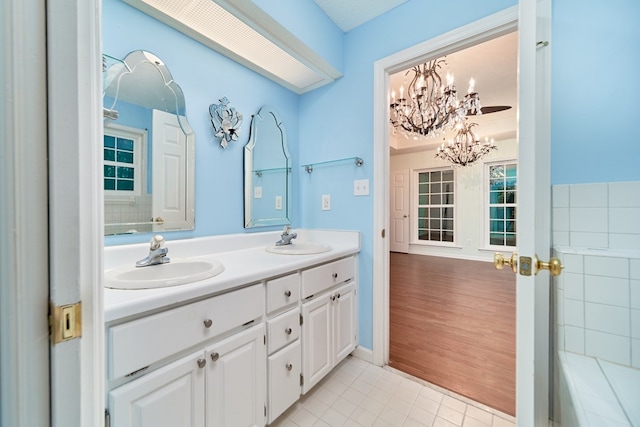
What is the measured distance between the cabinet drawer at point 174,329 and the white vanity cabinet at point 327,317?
40cm

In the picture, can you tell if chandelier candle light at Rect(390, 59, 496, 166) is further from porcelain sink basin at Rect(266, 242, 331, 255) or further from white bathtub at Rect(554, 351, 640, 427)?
white bathtub at Rect(554, 351, 640, 427)

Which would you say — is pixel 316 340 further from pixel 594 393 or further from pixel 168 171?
pixel 168 171

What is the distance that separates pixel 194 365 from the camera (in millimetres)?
866

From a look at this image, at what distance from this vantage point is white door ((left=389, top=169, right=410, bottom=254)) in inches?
231

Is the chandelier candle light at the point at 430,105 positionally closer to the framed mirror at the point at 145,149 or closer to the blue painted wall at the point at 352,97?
the blue painted wall at the point at 352,97

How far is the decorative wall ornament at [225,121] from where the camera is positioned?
5.01ft

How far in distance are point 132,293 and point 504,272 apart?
4825 mm

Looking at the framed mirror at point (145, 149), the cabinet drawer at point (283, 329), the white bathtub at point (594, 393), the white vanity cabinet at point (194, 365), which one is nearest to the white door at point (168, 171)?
the framed mirror at point (145, 149)

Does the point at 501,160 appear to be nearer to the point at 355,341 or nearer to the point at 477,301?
the point at 477,301

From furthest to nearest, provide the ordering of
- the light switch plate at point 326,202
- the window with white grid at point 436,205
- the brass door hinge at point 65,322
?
1. the window with white grid at point 436,205
2. the light switch plate at point 326,202
3. the brass door hinge at point 65,322

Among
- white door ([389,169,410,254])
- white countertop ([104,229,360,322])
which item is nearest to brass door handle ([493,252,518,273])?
white countertop ([104,229,360,322])

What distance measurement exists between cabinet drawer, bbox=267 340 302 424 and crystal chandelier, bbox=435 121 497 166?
4123mm

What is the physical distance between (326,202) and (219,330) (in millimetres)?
1263

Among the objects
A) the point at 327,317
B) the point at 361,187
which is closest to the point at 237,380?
the point at 327,317
